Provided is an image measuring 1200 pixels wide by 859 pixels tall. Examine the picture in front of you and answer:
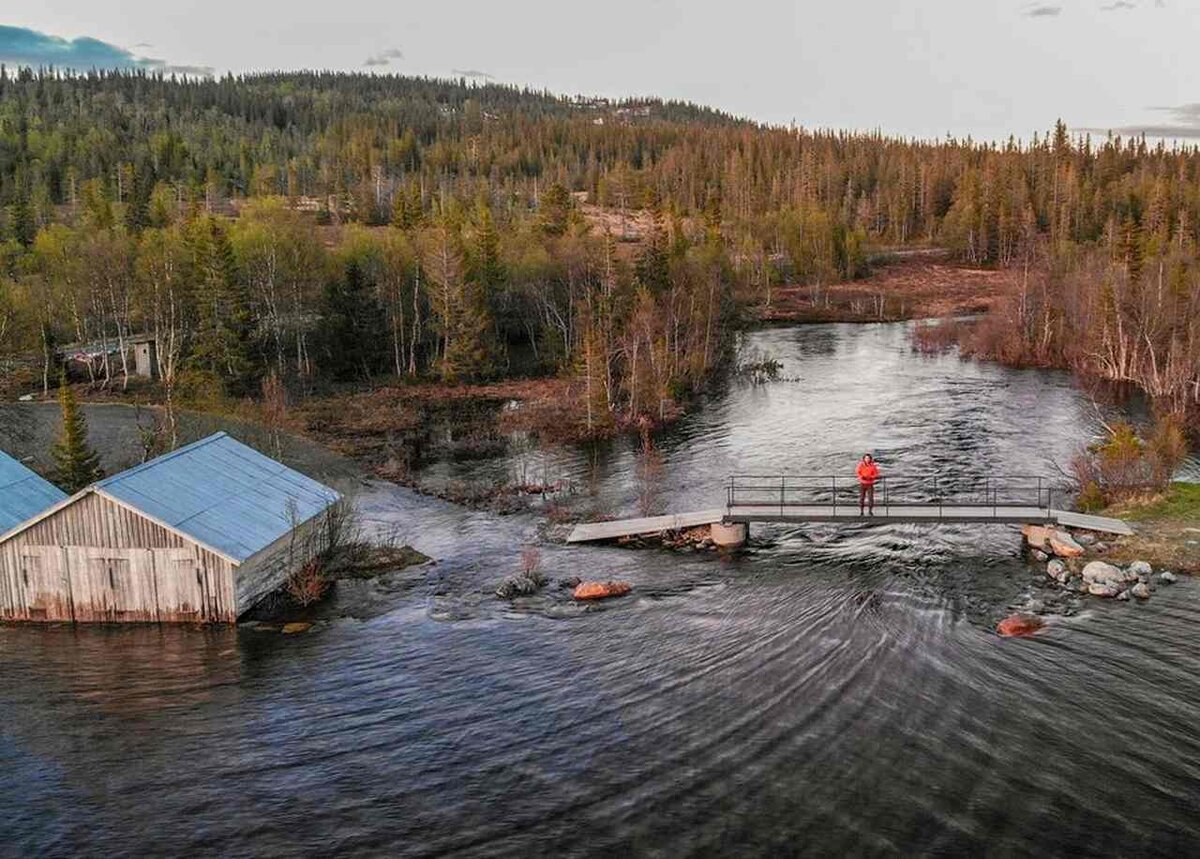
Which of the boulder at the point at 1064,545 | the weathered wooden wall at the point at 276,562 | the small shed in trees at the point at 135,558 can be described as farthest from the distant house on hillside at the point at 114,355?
the boulder at the point at 1064,545

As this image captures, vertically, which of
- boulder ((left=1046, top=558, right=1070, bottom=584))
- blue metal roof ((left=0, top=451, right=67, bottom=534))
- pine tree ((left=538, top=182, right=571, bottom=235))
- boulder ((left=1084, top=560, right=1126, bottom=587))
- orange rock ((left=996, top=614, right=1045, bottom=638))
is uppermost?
pine tree ((left=538, top=182, right=571, bottom=235))

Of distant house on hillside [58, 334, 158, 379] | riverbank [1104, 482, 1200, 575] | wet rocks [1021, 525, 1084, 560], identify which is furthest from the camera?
A: distant house on hillside [58, 334, 158, 379]

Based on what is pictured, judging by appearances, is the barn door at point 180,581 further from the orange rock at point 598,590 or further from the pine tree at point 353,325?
the pine tree at point 353,325

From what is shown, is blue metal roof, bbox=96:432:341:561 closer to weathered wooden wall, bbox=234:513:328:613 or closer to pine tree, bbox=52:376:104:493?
weathered wooden wall, bbox=234:513:328:613

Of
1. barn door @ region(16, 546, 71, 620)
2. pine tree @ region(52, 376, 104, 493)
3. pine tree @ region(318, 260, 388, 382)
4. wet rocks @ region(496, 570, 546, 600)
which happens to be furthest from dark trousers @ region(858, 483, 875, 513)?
pine tree @ region(318, 260, 388, 382)

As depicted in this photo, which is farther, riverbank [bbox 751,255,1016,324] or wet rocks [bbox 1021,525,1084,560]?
riverbank [bbox 751,255,1016,324]

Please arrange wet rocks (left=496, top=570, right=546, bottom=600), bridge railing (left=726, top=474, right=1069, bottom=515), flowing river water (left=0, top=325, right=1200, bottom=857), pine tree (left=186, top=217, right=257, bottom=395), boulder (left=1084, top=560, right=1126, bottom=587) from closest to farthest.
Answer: flowing river water (left=0, top=325, right=1200, bottom=857) < boulder (left=1084, top=560, right=1126, bottom=587) < wet rocks (left=496, top=570, right=546, bottom=600) < bridge railing (left=726, top=474, right=1069, bottom=515) < pine tree (left=186, top=217, right=257, bottom=395)

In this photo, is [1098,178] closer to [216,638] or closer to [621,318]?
[621,318]
